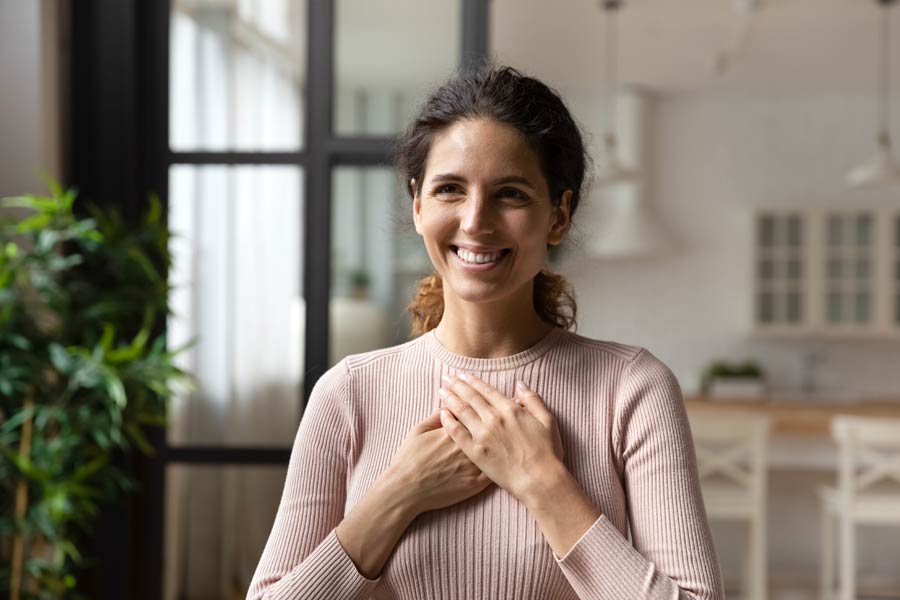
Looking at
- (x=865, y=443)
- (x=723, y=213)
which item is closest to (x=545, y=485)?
(x=865, y=443)

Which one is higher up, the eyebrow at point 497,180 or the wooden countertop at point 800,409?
the eyebrow at point 497,180

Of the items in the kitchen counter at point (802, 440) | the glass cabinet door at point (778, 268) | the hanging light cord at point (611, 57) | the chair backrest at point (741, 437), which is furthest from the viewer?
the glass cabinet door at point (778, 268)

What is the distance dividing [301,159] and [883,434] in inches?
121

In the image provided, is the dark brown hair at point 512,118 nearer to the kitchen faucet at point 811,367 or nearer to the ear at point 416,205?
the ear at point 416,205

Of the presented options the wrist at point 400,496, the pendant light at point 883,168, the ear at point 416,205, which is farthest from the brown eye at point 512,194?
the pendant light at point 883,168

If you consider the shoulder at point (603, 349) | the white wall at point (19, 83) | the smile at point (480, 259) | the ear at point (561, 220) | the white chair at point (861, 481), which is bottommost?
the white chair at point (861, 481)

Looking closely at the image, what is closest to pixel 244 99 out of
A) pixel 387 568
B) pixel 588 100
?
pixel 387 568

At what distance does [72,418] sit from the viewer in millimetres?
2439

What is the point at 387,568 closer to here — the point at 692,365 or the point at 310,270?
the point at 310,270

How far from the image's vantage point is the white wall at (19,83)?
2.63 meters

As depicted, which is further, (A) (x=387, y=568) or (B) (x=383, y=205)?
(B) (x=383, y=205)

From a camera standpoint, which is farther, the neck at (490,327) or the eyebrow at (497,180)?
the neck at (490,327)

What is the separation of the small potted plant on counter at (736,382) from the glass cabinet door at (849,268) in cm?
63

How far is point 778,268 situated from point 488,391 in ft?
19.4
